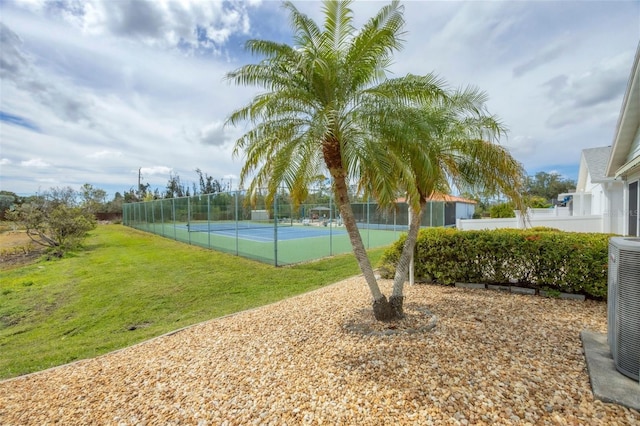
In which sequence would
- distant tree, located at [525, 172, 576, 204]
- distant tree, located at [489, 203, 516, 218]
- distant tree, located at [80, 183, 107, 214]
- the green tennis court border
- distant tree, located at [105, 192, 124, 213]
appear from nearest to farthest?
1. the green tennis court border
2. distant tree, located at [489, 203, 516, 218]
3. distant tree, located at [80, 183, 107, 214]
4. distant tree, located at [105, 192, 124, 213]
5. distant tree, located at [525, 172, 576, 204]

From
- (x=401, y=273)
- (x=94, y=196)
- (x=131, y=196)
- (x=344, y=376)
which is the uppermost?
(x=131, y=196)

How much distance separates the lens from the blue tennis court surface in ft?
37.2

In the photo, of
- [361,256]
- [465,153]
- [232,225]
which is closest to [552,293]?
[465,153]

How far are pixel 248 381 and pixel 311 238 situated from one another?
12781 mm

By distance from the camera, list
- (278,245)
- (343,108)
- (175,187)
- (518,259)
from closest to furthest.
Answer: (343,108)
(518,259)
(278,245)
(175,187)

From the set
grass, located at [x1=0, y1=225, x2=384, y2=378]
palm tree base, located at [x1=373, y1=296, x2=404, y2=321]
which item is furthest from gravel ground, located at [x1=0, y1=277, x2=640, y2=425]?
grass, located at [x1=0, y1=225, x2=384, y2=378]

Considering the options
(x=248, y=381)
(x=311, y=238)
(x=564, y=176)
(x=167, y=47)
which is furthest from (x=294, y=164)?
(x=564, y=176)

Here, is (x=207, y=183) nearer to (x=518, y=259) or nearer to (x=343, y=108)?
(x=343, y=108)

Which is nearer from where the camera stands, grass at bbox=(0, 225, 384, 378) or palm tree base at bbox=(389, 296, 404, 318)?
palm tree base at bbox=(389, 296, 404, 318)

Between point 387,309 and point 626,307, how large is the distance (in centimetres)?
255

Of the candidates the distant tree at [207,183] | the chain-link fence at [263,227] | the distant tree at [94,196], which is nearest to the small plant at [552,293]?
the chain-link fence at [263,227]

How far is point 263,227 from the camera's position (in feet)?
38.3

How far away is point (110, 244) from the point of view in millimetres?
17297

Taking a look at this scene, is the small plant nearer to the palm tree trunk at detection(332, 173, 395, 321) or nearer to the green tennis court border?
the palm tree trunk at detection(332, 173, 395, 321)
